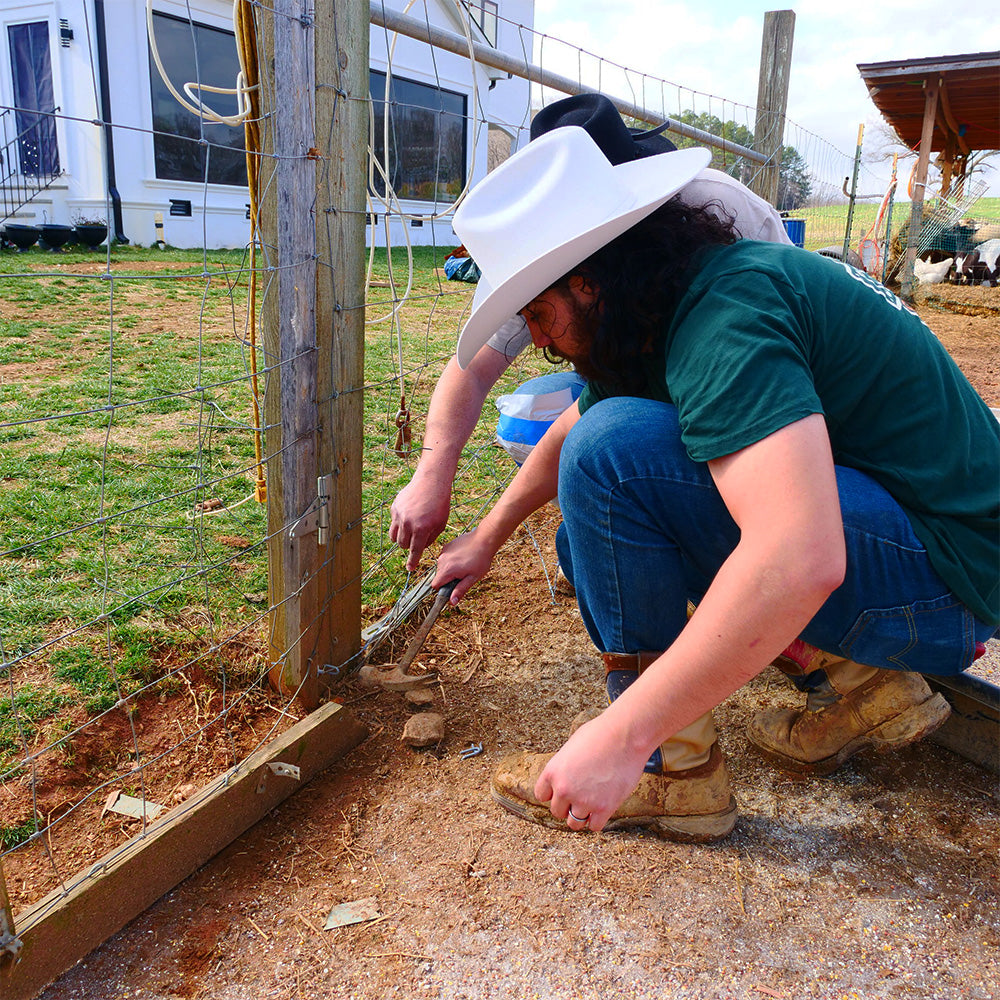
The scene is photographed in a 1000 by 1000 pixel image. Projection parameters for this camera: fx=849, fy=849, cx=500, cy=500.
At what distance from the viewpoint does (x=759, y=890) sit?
5.14 feet

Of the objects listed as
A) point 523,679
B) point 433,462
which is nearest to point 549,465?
point 433,462

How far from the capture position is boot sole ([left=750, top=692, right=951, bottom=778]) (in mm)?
1736

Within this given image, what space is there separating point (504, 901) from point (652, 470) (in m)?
0.82

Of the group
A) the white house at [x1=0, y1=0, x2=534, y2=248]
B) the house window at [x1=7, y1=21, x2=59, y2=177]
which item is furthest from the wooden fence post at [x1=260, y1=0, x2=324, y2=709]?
the house window at [x1=7, y1=21, x2=59, y2=177]

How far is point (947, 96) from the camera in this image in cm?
995

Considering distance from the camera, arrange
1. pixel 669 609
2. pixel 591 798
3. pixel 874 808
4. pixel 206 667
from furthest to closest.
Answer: pixel 206 667 → pixel 874 808 → pixel 669 609 → pixel 591 798

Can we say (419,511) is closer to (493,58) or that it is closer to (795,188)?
(493,58)

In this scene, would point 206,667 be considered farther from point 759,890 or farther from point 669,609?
point 759,890

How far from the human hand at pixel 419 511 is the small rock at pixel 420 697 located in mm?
398

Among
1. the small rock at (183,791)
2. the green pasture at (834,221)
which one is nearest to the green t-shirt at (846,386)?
the small rock at (183,791)

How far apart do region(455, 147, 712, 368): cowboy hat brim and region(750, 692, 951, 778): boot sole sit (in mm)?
1159

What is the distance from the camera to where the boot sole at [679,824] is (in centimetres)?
166

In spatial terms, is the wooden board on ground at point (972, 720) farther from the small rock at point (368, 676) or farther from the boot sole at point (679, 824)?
the small rock at point (368, 676)

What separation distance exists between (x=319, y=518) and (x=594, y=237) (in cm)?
97
